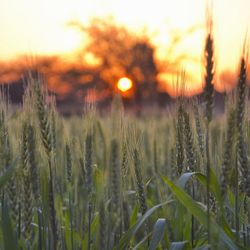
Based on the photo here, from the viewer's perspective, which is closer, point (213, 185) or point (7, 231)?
point (213, 185)

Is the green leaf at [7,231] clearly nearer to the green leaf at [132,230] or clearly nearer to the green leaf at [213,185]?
the green leaf at [132,230]

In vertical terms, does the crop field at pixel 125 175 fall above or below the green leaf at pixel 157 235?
above

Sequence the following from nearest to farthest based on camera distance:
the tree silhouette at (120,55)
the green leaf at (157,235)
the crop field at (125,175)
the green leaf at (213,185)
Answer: the green leaf at (213,185)
the crop field at (125,175)
the green leaf at (157,235)
the tree silhouette at (120,55)

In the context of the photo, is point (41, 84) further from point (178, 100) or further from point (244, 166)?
point (244, 166)

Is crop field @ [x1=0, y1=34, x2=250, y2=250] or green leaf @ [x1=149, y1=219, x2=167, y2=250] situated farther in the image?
green leaf @ [x1=149, y1=219, x2=167, y2=250]

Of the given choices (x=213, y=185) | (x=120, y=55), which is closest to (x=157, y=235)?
(x=213, y=185)

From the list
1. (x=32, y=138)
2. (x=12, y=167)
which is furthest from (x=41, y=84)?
(x=12, y=167)

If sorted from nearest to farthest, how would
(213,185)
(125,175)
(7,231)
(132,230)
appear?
1. (213,185)
2. (7,231)
3. (132,230)
4. (125,175)

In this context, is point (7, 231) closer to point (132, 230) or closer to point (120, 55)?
point (132, 230)

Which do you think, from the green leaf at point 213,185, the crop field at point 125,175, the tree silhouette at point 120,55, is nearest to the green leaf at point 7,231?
the crop field at point 125,175

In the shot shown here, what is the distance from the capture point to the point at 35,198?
8.07 feet

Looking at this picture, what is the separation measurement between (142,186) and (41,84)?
2.13 ft

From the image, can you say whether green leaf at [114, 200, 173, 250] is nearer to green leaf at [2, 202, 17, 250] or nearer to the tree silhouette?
green leaf at [2, 202, 17, 250]

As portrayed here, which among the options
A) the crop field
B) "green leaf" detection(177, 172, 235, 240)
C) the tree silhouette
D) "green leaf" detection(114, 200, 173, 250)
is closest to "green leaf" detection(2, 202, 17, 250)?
the crop field
